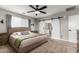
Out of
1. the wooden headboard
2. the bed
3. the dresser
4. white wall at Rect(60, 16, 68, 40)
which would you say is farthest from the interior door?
the dresser

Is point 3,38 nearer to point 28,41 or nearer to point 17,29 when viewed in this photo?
point 17,29

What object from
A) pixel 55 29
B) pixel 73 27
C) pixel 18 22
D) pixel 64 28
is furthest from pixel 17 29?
pixel 73 27

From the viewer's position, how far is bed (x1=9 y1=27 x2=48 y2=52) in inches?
51.6

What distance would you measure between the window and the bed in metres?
0.08

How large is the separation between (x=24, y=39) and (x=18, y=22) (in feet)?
1.24

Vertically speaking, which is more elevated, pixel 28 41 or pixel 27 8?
pixel 27 8

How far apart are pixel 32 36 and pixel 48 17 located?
0.51 metres

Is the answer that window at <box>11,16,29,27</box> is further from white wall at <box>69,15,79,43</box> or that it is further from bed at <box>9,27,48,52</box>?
white wall at <box>69,15,79,43</box>

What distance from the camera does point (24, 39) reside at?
1.32m
